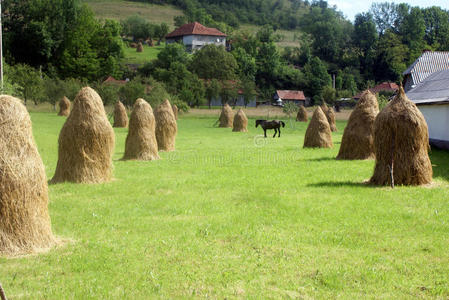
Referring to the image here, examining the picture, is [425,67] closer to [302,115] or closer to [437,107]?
[302,115]

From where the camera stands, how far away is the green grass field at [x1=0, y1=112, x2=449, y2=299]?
16.8 ft

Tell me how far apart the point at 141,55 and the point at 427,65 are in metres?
63.9

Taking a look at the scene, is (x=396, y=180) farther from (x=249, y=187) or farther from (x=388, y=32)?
(x=388, y=32)

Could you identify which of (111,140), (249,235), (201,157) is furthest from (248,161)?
(249,235)

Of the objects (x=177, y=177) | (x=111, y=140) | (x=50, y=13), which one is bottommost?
(x=177, y=177)

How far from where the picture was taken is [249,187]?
1105cm

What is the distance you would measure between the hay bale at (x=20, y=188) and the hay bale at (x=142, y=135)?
28.6 feet

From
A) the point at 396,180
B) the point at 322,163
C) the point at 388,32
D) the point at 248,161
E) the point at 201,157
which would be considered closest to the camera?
the point at 396,180

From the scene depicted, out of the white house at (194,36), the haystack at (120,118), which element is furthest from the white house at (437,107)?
the white house at (194,36)

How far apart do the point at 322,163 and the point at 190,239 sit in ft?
28.9

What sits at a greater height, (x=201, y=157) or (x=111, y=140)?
(x=111, y=140)

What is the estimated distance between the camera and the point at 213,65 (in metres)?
71.6

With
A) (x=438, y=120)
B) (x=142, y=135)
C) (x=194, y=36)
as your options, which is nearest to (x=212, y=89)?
(x=194, y=36)

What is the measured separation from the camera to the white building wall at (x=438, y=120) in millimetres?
19859
